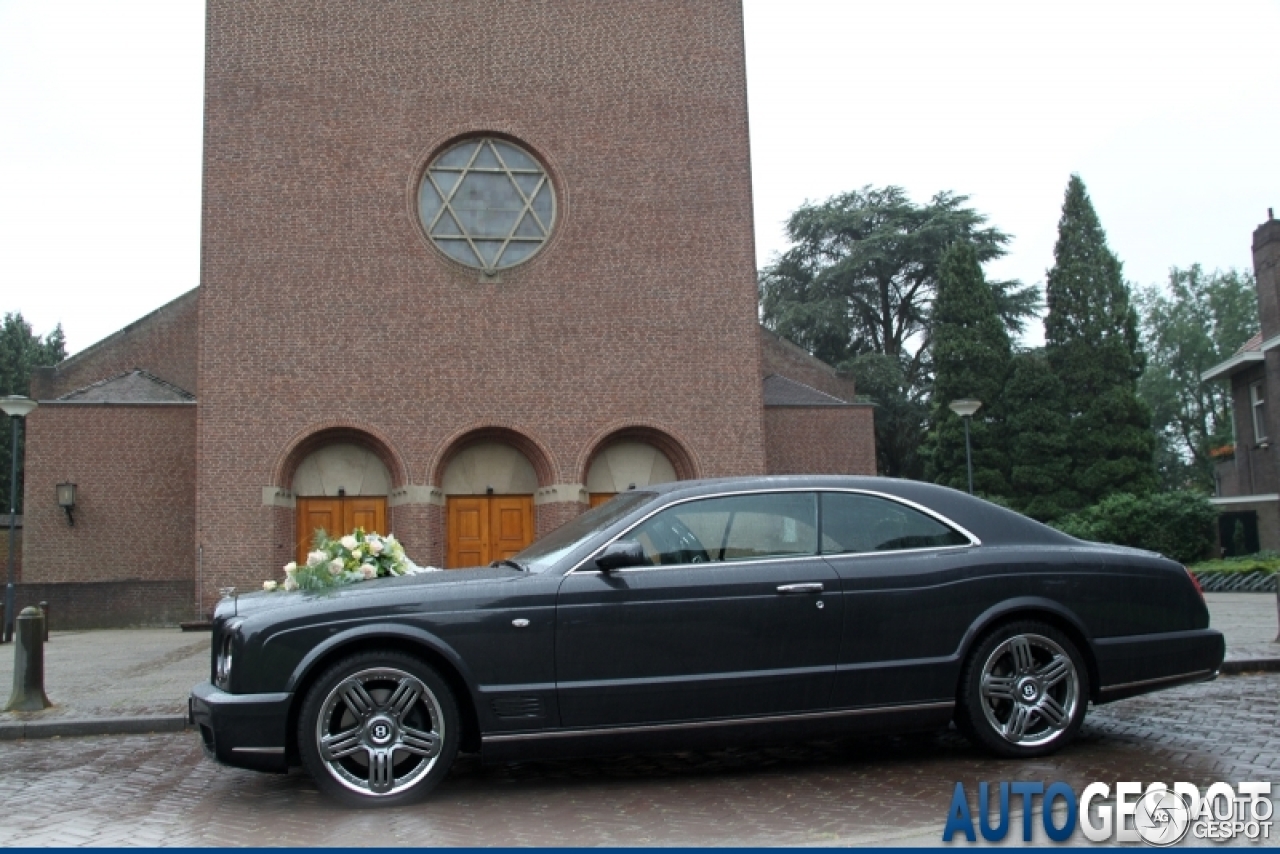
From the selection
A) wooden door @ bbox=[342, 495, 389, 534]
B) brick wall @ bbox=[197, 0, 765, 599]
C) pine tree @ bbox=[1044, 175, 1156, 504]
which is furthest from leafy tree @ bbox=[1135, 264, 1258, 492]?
wooden door @ bbox=[342, 495, 389, 534]

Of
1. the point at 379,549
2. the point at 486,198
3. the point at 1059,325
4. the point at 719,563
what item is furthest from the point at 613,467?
the point at 1059,325

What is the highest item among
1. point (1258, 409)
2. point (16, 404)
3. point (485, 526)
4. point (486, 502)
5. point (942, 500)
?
point (1258, 409)

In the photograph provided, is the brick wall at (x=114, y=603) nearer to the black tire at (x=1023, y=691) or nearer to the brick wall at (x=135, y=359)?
the brick wall at (x=135, y=359)

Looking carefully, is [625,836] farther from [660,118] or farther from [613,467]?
[660,118]

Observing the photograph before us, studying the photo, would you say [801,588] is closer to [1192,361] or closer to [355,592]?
[355,592]

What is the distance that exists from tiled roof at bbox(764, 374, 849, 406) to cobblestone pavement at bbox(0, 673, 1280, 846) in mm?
18762

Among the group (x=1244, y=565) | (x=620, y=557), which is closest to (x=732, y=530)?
(x=620, y=557)

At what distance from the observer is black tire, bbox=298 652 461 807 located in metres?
5.45

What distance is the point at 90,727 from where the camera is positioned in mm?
8555

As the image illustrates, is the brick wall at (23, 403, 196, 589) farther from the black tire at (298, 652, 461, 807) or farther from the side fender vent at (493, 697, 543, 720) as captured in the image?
the side fender vent at (493, 697, 543, 720)

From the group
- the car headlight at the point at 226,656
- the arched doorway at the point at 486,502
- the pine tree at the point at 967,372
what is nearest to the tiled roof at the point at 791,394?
the arched doorway at the point at 486,502

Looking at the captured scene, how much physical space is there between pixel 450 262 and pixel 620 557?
16778 mm

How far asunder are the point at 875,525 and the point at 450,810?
266 cm

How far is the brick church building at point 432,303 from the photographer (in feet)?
68.8
